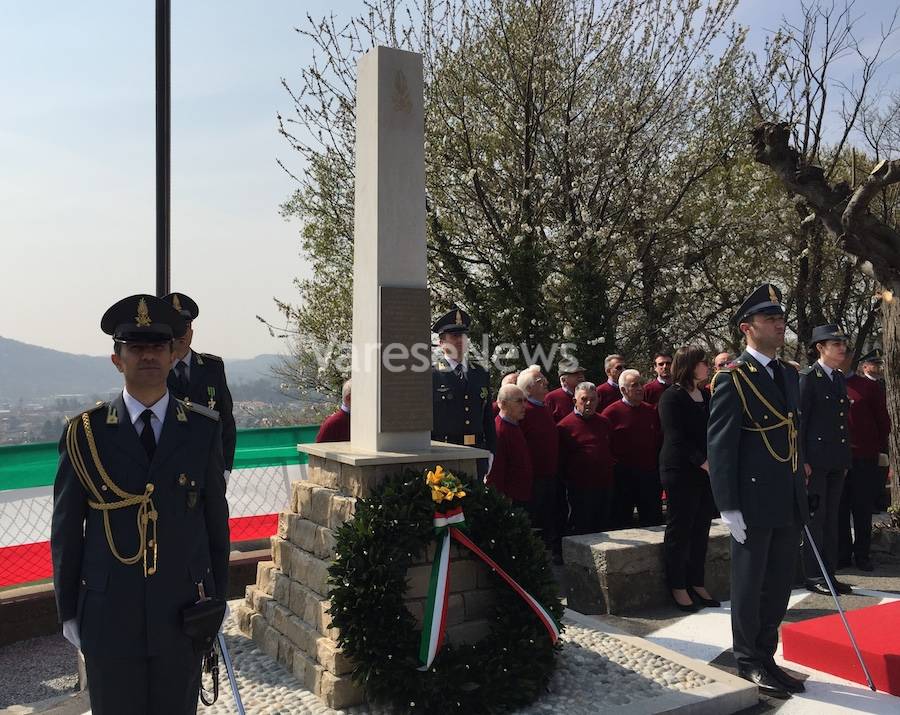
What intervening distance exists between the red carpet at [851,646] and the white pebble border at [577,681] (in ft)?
2.74

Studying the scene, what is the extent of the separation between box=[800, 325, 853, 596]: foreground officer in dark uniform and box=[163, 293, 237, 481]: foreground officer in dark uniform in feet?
15.7

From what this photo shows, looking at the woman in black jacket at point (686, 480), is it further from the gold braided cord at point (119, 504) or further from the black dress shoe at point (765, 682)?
the gold braided cord at point (119, 504)

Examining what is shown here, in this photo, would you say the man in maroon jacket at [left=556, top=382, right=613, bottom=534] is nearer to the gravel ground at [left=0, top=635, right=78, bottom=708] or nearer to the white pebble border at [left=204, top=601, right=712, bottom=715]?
the white pebble border at [left=204, top=601, right=712, bottom=715]

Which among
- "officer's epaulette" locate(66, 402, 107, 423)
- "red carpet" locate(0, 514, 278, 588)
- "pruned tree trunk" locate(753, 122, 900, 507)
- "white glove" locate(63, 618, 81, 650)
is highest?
"pruned tree trunk" locate(753, 122, 900, 507)

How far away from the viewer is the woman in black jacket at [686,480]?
6.23 m

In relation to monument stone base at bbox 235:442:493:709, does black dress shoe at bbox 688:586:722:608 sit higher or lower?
lower

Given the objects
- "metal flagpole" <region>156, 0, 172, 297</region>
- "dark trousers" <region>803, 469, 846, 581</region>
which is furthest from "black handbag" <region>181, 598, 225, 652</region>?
"dark trousers" <region>803, 469, 846, 581</region>

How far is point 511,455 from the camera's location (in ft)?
23.6

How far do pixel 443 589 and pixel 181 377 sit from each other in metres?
2.28

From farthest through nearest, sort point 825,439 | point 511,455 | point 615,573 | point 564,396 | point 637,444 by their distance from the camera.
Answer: point 564,396, point 637,444, point 511,455, point 825,439, point 615,573

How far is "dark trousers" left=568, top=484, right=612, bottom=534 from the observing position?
311 inches

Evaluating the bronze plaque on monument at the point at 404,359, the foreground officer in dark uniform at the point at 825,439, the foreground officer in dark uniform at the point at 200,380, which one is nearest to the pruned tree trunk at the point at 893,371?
the foreground officer in dark uniform at the point at 825,439

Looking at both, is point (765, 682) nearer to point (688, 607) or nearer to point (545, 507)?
point (688, 607)

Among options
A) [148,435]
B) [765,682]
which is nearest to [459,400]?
[765,682]
